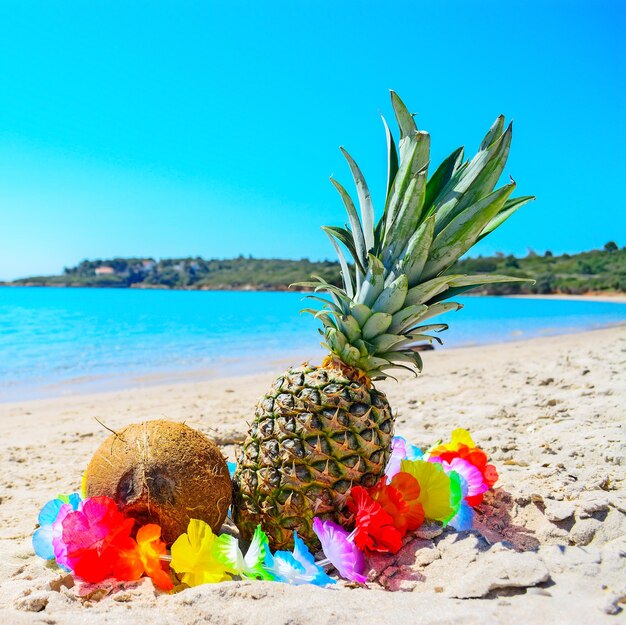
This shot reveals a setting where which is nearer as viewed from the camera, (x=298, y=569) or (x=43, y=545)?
(x=298, y=569)

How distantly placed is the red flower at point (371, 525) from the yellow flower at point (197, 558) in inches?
29.1

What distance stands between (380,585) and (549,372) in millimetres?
6566

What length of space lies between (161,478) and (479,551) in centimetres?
175

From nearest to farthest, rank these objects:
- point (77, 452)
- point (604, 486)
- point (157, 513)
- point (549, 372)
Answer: point (157, 513), point (604, 486), point (77, 452), point (549, 372)

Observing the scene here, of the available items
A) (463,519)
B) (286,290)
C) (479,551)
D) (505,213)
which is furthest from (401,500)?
(286,290)

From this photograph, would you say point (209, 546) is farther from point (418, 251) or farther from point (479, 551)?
point (418, 251)

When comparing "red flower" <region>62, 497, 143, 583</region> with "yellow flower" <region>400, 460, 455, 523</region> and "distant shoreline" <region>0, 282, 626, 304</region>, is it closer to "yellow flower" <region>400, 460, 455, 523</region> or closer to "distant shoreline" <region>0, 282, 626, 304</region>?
"yellow flower" <region>400, 460, 455, 523</region>

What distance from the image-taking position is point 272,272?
326 ft

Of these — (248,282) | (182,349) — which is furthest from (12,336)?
(248,282)

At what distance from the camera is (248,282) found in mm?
98875

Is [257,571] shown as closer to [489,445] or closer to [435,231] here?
[435,231]

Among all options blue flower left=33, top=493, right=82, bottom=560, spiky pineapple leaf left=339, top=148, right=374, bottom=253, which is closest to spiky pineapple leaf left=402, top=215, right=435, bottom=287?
spiky pineapple leaf left=339, top=148, right=374, bottom=253

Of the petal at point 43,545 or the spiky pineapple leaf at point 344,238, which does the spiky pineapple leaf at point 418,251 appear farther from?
the petal at point 43,545

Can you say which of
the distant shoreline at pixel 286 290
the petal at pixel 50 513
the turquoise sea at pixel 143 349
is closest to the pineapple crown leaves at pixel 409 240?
the petal at pixel 50 513
